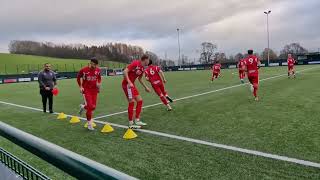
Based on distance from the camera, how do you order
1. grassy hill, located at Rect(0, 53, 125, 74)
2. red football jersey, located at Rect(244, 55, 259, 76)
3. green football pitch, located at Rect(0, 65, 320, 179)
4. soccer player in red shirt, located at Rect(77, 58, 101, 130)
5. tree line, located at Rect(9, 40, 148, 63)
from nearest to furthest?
green football pitch, located at Rect(0, 65, 320, 179), soccer player in red shirt, located at Rect(77, 58, 101, 130), red football jersey, located at Rect(244, 55, 259, 76), grassy hill, located at Rect(0, 53, 125, 74), tree line, located at Rect(9, 40, 148, 63)

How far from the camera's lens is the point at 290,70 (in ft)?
96.5

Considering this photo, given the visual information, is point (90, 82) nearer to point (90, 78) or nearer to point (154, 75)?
point (90, 78)

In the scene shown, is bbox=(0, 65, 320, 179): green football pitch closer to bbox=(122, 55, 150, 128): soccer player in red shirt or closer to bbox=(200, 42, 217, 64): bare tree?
bbox=(122, 55, 150, 128): soccer player in red shirt

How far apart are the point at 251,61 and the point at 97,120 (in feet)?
22.3

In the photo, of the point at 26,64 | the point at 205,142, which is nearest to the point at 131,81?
the point at 205,142

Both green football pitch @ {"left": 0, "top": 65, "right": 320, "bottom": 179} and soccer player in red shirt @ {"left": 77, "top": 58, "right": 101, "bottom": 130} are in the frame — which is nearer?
green football pitch @ {"left": 0, "top": 65, "right": 320, "bottom": 179}

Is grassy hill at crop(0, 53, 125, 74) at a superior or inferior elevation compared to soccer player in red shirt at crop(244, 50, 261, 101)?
superior

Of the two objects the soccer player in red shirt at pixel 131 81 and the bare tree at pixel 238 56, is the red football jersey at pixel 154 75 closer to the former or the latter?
the soccer player in red shirt at pixel 131 81

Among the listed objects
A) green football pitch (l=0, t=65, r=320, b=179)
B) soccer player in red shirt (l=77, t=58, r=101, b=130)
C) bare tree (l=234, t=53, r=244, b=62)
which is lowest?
green football pitch (l=0, t=65, r=320, b=179)

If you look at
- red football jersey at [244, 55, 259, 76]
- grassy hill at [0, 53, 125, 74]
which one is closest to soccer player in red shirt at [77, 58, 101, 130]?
red football jersey at [244, 55, 259, 76]

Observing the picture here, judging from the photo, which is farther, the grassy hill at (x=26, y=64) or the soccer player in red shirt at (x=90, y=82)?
the grassy hill at (x=26, y=64)

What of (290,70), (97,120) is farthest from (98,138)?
(290,70)

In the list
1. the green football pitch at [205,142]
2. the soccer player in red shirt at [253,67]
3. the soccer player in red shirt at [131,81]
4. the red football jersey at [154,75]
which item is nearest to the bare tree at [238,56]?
the soccer player in red shirt at [253,67]

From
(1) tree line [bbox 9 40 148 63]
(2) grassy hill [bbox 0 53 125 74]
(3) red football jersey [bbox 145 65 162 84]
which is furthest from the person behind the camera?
(1) tree line [bbox 9 40 148 63]
